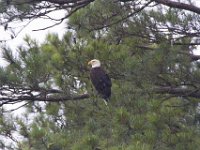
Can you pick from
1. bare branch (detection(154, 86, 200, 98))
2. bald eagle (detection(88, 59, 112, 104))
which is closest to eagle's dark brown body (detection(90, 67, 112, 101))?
bald eagle (detection(88, 59, 112, 104))

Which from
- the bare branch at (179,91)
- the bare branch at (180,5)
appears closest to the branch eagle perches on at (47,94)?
the bare branch at (179,91)

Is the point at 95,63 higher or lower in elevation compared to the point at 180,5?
lower

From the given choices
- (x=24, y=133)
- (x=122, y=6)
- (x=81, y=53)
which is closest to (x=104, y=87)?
(x=81, y=53)

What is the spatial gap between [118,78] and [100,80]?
0.32 meters

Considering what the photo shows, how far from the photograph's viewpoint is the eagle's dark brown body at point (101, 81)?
4.61 meters

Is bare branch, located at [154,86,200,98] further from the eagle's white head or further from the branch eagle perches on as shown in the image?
the eagle's white head

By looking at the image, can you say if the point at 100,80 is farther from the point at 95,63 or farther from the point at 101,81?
the point at 95,63

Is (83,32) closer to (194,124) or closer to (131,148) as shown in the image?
(194,124)

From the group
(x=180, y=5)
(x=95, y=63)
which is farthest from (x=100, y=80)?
(x=180, y=5)

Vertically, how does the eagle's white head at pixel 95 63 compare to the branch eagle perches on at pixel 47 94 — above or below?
above

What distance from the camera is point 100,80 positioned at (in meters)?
4.73

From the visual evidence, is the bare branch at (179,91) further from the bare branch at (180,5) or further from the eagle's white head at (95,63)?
the bare branch at (180,5)

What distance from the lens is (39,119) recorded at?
18.9ft

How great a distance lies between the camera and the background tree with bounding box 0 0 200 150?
3.86m
